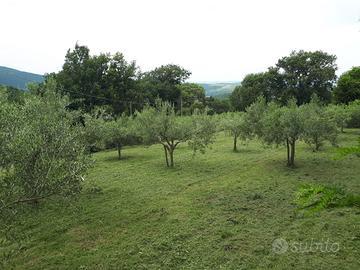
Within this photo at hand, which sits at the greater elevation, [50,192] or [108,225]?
[50,192]

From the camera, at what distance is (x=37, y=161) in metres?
11.5

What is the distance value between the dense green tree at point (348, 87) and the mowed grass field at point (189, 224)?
114 ft

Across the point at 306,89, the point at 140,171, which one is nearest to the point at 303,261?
the point at 140,171

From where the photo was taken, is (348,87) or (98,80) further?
(98,80)

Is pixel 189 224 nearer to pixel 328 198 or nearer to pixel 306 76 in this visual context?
pixel 328 198

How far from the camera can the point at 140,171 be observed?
1177 inches

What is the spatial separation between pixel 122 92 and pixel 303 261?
2154 inches

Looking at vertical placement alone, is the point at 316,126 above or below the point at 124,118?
below

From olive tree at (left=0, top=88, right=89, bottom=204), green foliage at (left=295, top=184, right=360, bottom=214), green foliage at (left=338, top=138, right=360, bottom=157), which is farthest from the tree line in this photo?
green foliage at (left=338, top=138, right=360, bottom=157)

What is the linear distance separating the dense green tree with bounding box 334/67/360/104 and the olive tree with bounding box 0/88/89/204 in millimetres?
55681

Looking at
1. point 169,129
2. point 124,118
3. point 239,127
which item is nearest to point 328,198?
point 169,129

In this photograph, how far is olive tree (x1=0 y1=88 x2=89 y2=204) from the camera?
11.2m

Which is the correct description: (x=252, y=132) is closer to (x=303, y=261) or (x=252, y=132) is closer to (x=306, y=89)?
(x=303, y=261)

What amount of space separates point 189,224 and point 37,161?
27.4 feet
